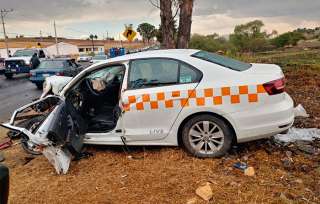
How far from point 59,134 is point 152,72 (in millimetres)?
1587

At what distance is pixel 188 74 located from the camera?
4.89 metres

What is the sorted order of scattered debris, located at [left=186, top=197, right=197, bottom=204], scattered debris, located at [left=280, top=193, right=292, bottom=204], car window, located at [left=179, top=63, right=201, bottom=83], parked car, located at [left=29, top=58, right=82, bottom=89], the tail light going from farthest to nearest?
parked car, located at [left=29, top=58, right=82, bottom=89] → car window, located at [left=179, top=63, right=201, bottom=83] → the tail light → scattered debris, located at [left=186, top=197, right=197, bottom=204] → scattered debris, located at [left=280, top=193, right=292, bottom=204]

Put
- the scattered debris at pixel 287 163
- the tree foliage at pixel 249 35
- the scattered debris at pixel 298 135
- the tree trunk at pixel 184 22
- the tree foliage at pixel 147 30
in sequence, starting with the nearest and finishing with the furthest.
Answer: the scattered debris at pixel 287 163, the scattered debris at pixel 298 135, the tree trunk at pixel 184 22, the tree foliage at pixel 249 35, the tree foliage at pixel 147 30

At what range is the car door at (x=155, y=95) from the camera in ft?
15.9

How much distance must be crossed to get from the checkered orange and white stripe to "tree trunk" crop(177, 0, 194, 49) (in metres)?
6.31

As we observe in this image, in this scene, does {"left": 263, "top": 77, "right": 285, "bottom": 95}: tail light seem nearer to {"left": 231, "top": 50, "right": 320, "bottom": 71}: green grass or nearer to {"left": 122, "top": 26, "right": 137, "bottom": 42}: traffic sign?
{"left": 231, "top": 50, "right": 320, "bottom": 71}: green grass

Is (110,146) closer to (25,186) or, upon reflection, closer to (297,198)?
(25,186)

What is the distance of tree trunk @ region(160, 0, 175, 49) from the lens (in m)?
10.6

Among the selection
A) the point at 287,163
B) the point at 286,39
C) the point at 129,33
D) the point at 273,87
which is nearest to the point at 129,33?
the point at 129,33

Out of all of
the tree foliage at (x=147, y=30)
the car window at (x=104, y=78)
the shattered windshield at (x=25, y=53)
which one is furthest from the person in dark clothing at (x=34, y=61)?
the tree foliage at (x=147, y=30)

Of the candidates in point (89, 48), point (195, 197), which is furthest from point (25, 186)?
point (89, 48)

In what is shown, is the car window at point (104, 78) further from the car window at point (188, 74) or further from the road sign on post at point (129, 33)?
the road sign on post at point (129, 33)

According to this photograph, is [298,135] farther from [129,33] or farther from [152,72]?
[129,33]

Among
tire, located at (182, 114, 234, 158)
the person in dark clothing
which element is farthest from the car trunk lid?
the person in dark clothing
